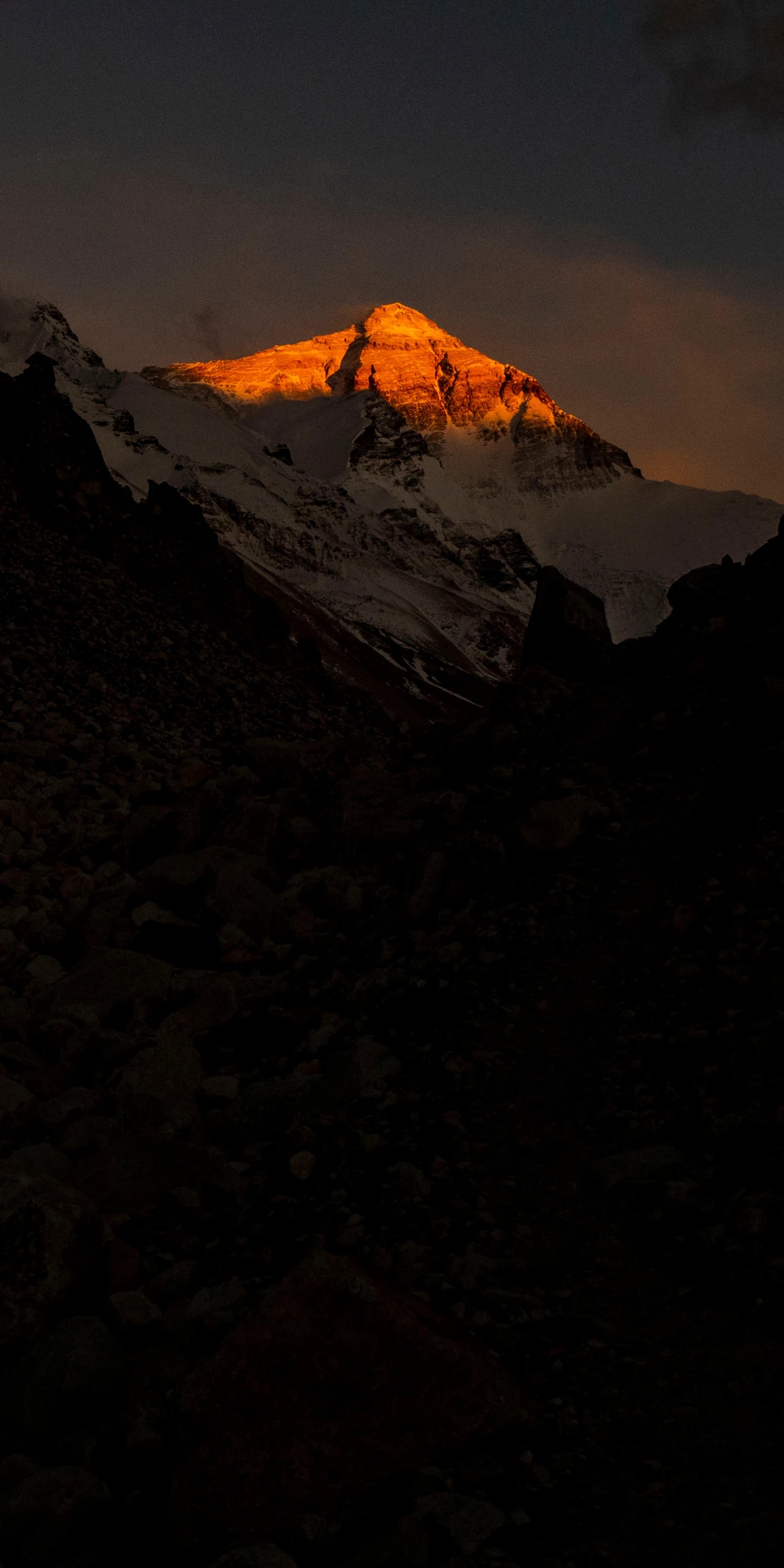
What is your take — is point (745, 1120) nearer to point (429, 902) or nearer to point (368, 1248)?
point (368, 1248)

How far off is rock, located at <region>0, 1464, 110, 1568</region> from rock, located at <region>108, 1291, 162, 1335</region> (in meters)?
1.09

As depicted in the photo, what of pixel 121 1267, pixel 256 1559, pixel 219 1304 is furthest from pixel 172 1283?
pixel 256 1559

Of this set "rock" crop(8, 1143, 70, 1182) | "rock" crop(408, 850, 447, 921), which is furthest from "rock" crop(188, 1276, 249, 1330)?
"rock" crop(408, 850, 447, 921)

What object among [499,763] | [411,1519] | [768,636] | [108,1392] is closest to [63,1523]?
[108,1392]

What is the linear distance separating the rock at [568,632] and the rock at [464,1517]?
39.1 ft

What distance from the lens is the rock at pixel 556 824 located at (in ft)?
33.8

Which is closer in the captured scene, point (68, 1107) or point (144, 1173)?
point (144, 1173)

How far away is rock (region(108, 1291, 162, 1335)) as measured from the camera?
568 cm

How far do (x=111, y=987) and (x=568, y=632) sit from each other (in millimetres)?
8521

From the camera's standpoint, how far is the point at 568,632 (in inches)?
621

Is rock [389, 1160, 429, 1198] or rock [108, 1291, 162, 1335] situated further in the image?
rock [389, 1160, 429, 1198]

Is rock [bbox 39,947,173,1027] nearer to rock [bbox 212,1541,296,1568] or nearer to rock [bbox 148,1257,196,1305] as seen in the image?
rock [bbox 148,1257,196,1305]

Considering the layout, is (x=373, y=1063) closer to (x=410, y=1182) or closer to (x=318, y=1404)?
(x=410, y=1182)

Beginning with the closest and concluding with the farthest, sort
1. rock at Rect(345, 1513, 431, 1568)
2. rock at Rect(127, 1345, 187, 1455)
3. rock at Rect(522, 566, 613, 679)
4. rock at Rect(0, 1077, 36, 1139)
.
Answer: rock at Rect(345, 1513, 431, 1568) → rock at Rect(127, 1345, 187, 1455) → rock at Rect(0, 1077, 36, 1139) → rock at Rect(522, 566, 613, 679)
